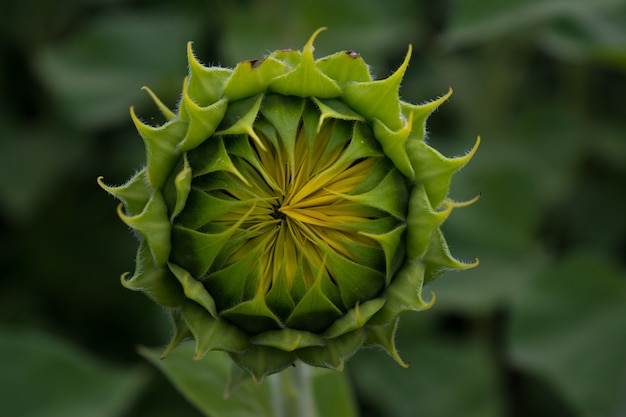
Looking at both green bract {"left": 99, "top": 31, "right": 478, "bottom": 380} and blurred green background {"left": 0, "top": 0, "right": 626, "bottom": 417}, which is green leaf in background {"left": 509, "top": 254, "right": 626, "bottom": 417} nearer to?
blurred green background {"left": 0, "top": 0, "right": 626, "bottom": 417}

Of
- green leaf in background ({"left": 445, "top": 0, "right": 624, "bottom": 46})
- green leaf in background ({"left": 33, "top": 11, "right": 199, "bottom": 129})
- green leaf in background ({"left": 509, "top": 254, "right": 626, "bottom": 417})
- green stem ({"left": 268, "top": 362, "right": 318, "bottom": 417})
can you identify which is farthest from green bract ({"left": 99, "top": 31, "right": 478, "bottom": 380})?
green leaf in background ({"left": 33, "top": 11, "right": 199, "bottom": 129})

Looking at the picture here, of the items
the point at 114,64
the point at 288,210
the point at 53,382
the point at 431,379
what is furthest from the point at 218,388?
the point at 114,64

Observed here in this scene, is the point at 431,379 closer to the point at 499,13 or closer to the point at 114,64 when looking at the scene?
the point at 499,13

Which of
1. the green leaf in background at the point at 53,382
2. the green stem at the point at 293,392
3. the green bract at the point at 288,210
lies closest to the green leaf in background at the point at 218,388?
the green stem at the point at 293,392

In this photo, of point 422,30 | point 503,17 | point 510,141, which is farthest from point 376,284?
point 422,30

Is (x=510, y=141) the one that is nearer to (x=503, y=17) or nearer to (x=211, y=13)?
(x=503, y=17)

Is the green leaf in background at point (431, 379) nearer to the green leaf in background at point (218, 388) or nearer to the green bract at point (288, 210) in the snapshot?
the green leaf in background at point (218, 388)
